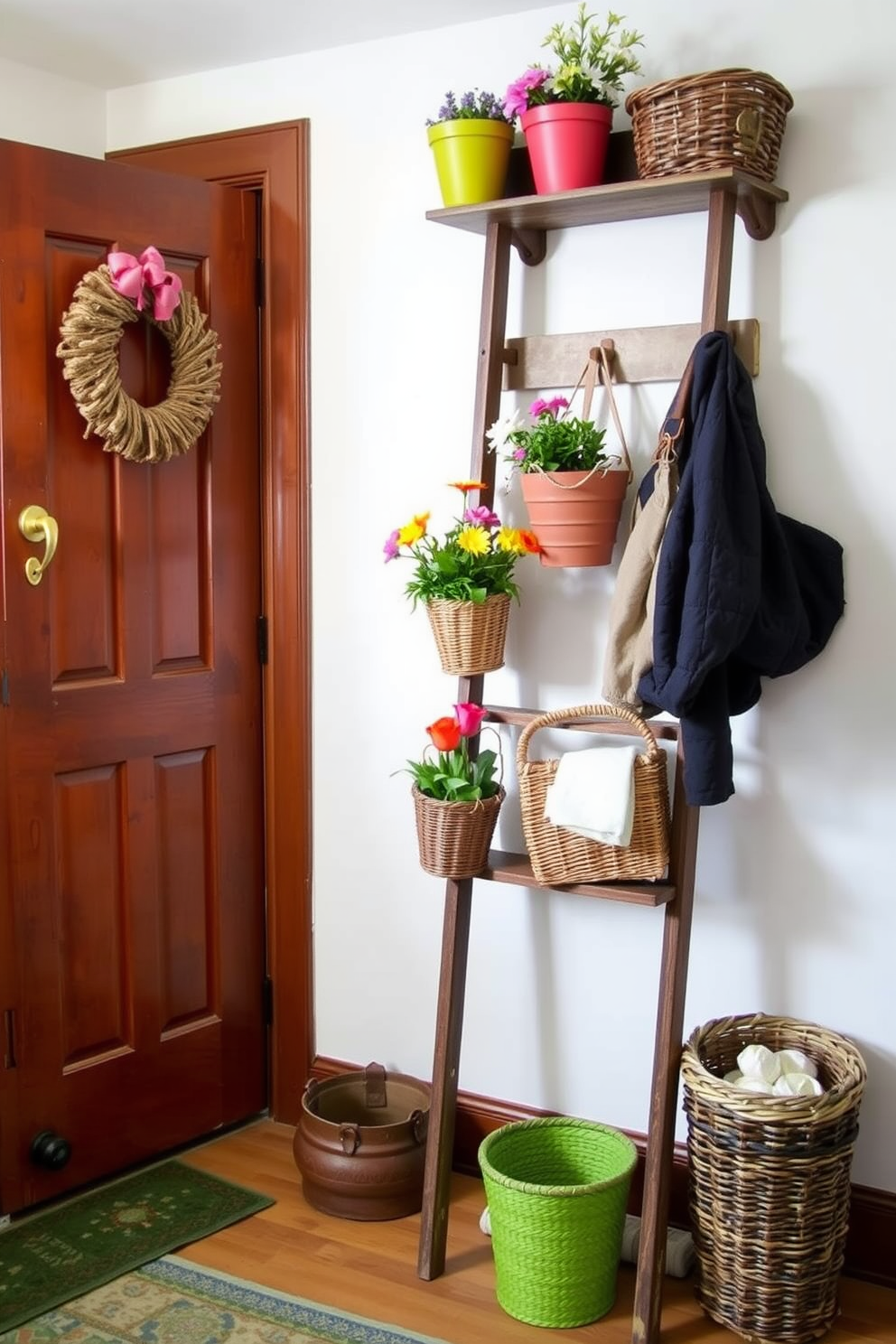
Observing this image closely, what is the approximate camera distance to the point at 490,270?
101 inches

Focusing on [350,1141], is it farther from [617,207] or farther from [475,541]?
[617,207]

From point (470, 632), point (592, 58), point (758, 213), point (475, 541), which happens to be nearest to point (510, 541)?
point (475, 541)

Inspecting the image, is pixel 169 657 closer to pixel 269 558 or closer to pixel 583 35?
pixel 269 558

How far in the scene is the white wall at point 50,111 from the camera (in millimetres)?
2939

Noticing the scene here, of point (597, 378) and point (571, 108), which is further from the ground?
point (571, 108)

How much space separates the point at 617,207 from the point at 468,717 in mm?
939

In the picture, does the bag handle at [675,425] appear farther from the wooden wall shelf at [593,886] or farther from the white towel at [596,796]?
the wooden wall shelf at [593,886]

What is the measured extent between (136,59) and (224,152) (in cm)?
26

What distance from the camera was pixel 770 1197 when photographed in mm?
2260

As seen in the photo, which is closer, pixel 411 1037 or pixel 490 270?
pixel 490 270

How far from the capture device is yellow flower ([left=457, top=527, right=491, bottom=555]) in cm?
243

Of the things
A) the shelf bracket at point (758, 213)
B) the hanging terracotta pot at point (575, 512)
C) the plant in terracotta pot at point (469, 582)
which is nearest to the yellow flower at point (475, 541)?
the plant in terracotta pot at point (469, 582)

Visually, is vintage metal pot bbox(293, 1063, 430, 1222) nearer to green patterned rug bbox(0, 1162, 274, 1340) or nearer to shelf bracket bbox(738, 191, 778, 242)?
green patterned rug bbox(0, 1162, 274, 1340)

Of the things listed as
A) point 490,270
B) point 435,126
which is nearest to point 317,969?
point 490,270
